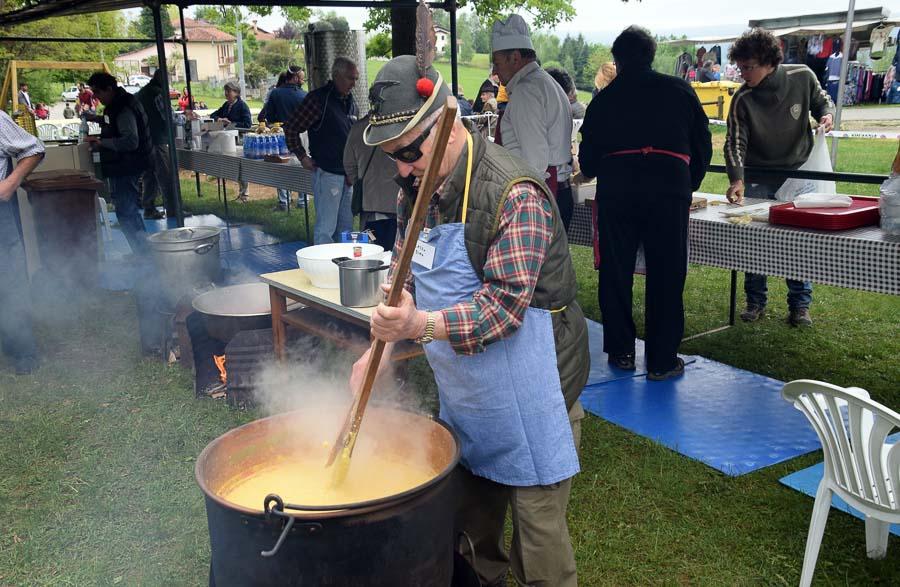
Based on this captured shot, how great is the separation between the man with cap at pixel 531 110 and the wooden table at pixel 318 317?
1.97 m

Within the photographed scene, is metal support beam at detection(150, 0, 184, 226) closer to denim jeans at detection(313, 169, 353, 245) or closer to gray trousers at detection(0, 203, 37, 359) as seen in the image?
denim jeans at detection(313, 169, 353, 245)

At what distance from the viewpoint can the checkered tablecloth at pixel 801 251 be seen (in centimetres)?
363

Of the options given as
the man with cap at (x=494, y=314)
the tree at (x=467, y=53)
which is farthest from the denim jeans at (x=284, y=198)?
the tree at (x=467, y=53)

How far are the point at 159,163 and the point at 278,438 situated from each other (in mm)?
9149

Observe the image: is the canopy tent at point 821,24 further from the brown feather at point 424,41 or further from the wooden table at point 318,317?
the brown feather at point 424,41

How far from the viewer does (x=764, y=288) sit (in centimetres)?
604

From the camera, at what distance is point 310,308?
4.30m

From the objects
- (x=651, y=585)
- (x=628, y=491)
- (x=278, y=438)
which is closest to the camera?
(x=278, y=438)

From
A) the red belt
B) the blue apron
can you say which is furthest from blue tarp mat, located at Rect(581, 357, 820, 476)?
the blue apron

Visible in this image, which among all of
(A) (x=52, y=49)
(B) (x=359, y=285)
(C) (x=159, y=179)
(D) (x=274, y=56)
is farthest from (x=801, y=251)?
(D) (x=274, y=56)

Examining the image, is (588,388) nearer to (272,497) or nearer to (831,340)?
(831,340)

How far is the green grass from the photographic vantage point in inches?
117

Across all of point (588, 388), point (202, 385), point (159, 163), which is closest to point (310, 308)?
point (202, 385)

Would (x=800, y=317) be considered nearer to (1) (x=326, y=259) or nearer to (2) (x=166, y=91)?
(1) (x=326, y=259)
